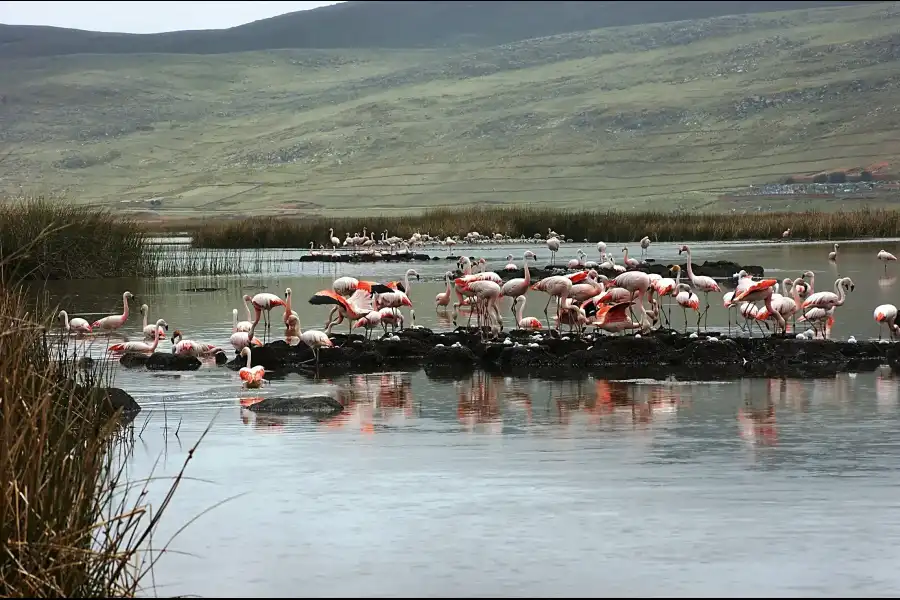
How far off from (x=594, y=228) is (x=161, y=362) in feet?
118

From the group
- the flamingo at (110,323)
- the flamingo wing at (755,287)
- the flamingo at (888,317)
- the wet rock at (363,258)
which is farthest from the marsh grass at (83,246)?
the flamingo at (888,317)

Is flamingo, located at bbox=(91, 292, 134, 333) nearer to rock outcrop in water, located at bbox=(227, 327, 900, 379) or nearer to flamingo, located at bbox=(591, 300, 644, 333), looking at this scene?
rock outcrop in water, located at bbox=(227, 327, 900, 379)

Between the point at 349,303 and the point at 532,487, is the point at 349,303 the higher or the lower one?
the higher one

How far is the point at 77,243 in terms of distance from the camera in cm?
2972

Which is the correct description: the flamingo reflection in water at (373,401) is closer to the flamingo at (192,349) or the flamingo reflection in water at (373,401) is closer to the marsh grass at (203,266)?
the flamingo at (192,349)

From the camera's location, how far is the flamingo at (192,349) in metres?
16.0

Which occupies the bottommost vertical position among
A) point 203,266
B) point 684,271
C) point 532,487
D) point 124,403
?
point 532,487

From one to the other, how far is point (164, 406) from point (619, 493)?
5154 millimetres

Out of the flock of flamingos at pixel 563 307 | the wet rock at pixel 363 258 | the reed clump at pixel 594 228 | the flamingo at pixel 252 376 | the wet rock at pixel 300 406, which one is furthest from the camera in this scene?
the reed clump at pixel 594 228

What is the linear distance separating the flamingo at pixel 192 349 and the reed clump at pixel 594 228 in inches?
1149

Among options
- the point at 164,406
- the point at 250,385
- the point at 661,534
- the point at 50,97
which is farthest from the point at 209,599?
the point at 50,97

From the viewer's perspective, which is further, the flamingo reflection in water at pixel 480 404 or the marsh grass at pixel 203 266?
the marsh grass at pixel 203 266

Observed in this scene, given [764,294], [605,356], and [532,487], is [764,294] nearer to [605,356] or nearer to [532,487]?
[605,356]

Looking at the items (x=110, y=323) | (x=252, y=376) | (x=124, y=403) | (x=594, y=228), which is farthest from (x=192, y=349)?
(x=594, y=228)
